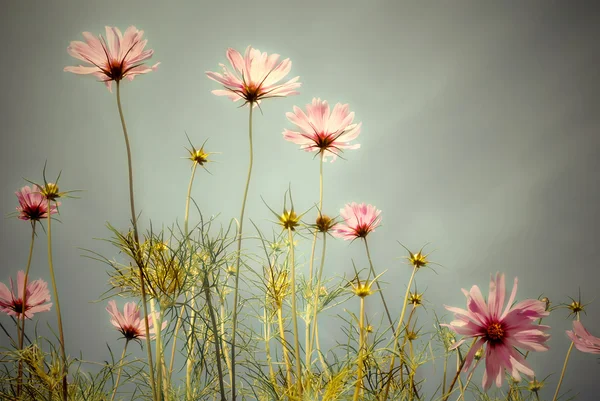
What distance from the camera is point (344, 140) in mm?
527

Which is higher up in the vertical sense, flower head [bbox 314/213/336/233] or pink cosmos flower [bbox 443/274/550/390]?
→ flower head [bbox 314/213/336/233]

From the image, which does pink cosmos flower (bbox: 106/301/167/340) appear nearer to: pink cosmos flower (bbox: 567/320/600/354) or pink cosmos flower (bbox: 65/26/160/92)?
pink cosmos flower (bbox: 65/26/160/92)

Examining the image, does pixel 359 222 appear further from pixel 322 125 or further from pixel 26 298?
pixel 26 298

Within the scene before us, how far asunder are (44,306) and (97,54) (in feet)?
1.74

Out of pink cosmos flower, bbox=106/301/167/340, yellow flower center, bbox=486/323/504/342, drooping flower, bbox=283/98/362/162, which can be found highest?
drooping flower, bbox=283/98/362/162

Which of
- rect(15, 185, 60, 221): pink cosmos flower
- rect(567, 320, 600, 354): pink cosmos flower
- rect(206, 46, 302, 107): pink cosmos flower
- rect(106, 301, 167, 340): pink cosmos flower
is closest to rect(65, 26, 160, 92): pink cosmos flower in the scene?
rect(206, 46, 302, 107): pink cosmos flower

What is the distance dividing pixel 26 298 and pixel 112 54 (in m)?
0.55

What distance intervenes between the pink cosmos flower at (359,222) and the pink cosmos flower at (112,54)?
1.48 ft

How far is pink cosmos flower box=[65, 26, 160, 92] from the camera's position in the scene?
1.24 ft

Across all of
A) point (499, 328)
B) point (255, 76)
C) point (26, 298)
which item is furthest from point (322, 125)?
point (26, 298)

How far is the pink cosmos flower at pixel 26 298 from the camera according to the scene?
60cm

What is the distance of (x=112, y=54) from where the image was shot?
385mm

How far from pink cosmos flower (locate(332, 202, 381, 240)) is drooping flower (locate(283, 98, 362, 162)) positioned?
18cm

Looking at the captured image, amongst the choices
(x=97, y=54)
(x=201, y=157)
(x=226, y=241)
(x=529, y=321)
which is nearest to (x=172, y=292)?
(x=226, y=241)
